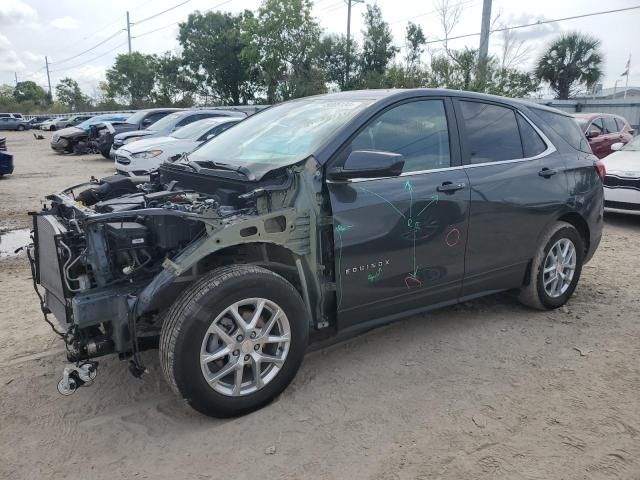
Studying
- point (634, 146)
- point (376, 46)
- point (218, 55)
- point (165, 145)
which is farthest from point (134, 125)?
point (218, 55)

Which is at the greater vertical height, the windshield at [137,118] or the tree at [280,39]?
the tree at [280,39]

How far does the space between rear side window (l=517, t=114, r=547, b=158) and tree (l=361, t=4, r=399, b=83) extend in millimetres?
34848

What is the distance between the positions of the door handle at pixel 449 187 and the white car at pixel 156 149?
24.3 feet

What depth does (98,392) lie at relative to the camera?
3.29m

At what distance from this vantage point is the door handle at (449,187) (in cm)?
357

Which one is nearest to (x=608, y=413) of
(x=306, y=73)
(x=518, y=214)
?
(x=518, y=214)

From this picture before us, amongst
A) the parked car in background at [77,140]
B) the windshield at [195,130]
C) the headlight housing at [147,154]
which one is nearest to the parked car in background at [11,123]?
the parked car in background at [77,140]

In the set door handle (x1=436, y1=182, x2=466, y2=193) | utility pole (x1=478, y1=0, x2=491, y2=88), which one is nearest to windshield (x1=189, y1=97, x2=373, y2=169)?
door handle (x1=436, y1=182, x2=466, y2=193)

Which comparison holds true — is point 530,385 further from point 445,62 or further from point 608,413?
point 445,62

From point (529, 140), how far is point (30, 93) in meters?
87.8

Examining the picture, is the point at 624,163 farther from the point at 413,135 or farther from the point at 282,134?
the point at 282,134

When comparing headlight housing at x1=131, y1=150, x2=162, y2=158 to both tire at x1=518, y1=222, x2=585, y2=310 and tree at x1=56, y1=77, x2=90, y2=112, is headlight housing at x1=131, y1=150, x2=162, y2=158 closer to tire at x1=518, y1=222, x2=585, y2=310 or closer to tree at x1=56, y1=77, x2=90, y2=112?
tire at x1=518, y1=222, x2=585, y2=310

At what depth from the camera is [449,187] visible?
3609 millimetres

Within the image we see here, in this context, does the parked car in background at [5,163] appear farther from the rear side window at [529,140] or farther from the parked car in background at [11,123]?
the parked car in background at [11,123]
